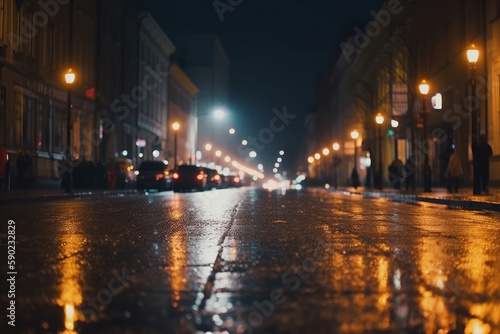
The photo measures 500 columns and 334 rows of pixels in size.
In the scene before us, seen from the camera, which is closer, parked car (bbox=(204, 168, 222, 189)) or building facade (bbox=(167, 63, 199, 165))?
parked car (bbox=(204, 168, 222, 189))

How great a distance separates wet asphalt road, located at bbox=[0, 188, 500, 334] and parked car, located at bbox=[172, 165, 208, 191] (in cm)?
3877

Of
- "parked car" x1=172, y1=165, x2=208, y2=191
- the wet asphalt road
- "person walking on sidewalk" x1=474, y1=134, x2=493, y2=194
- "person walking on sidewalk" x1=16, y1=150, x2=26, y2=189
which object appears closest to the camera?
the wet asphalt road

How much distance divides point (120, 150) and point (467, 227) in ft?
167

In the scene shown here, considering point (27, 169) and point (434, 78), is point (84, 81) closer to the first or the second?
point (27, 169)

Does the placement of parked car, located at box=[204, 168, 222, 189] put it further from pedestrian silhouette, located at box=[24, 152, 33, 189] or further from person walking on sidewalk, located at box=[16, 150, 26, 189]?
person walking on sidewalk, located at box=[16, 150, 26, 189]

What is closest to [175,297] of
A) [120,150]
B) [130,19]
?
[120,150]

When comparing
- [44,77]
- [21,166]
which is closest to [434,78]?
[44,77]

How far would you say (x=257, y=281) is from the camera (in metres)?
7.30

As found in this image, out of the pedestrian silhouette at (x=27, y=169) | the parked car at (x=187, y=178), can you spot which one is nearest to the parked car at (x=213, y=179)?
the parked car at (x=187, y=178)

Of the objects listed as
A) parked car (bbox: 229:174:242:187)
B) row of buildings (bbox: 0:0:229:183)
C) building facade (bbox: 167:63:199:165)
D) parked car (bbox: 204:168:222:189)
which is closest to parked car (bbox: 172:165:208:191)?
parked car (bbox: 204:168:222:189)

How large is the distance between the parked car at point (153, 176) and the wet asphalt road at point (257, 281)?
36111 mm

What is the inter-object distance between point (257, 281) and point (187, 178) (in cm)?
4517

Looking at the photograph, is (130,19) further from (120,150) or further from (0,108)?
(0,108)

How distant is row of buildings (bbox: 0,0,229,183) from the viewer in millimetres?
39125
